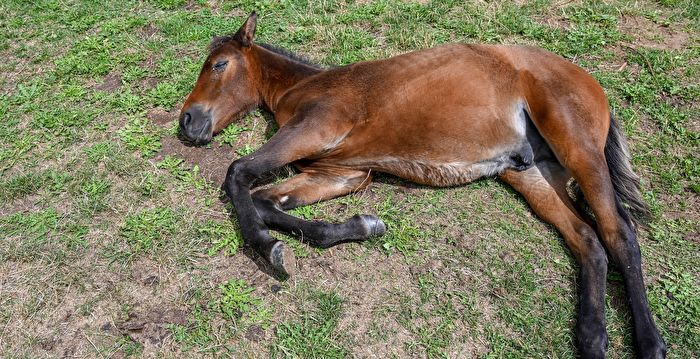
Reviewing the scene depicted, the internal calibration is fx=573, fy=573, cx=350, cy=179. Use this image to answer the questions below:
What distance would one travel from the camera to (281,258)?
3836 mm

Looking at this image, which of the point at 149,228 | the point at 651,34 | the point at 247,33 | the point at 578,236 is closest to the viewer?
the point at 578,236

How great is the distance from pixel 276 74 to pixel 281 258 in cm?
211

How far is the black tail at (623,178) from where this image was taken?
A: 14.4ft

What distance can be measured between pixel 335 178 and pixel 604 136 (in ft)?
6.92

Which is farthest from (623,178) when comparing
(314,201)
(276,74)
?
(276,74)

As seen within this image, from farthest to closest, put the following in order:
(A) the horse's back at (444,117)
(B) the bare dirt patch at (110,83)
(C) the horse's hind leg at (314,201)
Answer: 1. (B) the bare dirt patch at (110,83)
2. (A) the horse's back at (444,117)
3. (C) the horse's hind leg at (314,201)

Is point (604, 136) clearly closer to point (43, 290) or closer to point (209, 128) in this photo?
point (209, 128)

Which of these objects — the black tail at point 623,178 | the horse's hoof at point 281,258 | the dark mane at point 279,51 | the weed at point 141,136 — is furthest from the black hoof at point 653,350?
the weed at point 141,136

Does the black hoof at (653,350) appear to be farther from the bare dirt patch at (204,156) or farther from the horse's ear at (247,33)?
the horse's ear at (247,33)

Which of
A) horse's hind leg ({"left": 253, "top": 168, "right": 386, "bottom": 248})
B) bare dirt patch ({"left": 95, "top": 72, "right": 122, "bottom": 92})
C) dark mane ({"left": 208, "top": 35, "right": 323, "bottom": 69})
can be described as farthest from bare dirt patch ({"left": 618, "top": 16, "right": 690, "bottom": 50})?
bare dirt patch ({"left": 95, "top": 72, "right": 122, "bottom": 92})

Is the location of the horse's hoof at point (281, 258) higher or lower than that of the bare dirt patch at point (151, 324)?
higher

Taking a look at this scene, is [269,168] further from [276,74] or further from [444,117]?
[444,117]

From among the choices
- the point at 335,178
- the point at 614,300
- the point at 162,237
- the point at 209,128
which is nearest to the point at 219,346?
the point at 162,237

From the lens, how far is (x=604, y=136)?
436 centimetres
